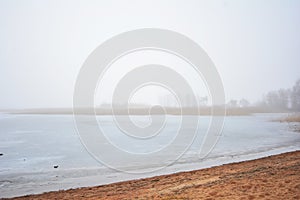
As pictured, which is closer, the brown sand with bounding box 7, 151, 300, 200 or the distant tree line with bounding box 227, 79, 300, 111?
the brown sand with bounding box 7, 151, 300, 200

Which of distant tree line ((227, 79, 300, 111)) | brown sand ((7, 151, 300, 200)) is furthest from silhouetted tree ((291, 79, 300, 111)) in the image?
brown sand ((7, 151, 300, 200))

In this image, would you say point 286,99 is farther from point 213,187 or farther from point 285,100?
point 213,187

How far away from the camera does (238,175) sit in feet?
26.1

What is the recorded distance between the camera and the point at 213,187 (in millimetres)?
6801

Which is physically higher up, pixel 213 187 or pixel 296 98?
pixel 296 98

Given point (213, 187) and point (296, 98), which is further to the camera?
point (296, 98)

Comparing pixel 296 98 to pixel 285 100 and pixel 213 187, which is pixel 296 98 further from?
pixel 213 187

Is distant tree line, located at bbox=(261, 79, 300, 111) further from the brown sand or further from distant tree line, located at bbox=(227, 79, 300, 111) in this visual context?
the brown sand

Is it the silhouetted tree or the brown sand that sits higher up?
the silhouetted tree

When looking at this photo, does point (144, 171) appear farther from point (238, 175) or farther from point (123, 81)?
point (123, 81)

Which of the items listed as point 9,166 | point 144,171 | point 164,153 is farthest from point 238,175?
point 9,166

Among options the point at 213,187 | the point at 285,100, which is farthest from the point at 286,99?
the point at 213,187

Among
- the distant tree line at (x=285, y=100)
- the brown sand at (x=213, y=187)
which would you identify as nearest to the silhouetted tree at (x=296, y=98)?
the distant tree line at (x=285, y=100)

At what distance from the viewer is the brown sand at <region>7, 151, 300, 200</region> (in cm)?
605
